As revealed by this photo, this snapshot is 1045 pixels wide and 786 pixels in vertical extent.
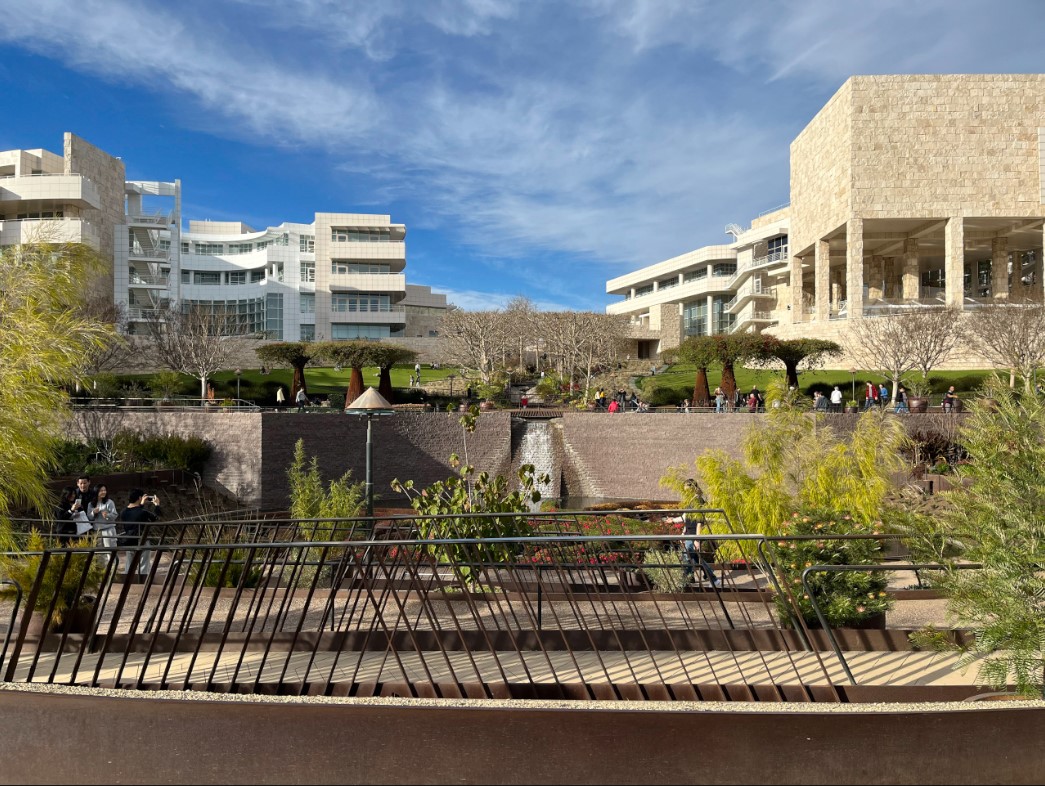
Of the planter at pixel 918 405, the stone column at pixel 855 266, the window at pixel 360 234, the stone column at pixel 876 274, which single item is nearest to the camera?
the planter at pixel 918 405

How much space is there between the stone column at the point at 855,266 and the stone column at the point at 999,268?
10.0 m

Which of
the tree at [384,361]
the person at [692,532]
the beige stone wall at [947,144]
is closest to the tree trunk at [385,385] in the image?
the tree at [384,361]

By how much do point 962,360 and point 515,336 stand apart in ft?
93.3

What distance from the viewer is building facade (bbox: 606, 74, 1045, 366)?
45.8m

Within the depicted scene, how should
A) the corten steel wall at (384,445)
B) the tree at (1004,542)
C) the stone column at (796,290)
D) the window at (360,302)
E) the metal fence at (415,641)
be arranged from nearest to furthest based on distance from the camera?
the tree at (1004,542), the metal fence at (415,641), the corten steel wall at (384,445), the stone column at (796,290), the window at (360,302)

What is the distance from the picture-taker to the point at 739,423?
29.3 meters

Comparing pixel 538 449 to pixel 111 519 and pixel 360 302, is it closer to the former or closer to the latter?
pixel 111 519

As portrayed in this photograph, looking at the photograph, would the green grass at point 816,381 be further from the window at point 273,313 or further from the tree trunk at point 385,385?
the window at point 273,313

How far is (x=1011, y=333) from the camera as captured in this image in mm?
36125

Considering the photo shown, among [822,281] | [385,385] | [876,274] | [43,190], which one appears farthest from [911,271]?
[43,190]

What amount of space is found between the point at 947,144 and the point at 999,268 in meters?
10.5

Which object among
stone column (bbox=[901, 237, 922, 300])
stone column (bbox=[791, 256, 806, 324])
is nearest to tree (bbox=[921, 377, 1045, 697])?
stone column (bbox=[901, 237, 922, 300])

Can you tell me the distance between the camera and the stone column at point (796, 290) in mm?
56562

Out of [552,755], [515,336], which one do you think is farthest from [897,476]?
[515,336]
